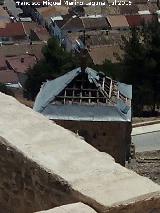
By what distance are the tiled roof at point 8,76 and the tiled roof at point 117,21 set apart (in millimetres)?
10140

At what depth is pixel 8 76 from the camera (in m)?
35.1

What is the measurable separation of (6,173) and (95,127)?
629 centimetres

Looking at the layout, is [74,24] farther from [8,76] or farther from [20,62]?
[8,76]

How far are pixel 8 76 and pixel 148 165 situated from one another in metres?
26.2

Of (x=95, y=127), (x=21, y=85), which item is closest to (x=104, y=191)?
(x=95, y=127)

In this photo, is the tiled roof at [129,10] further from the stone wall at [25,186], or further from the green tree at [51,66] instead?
the stone wall at [25,186]

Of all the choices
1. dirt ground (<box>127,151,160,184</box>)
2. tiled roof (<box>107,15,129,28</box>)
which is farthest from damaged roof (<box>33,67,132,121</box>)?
tiled roof (<box>107,15,129,28</box>)

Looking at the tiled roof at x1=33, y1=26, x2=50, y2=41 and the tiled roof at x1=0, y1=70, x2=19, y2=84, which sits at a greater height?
the tiled roof at x1=33, y1=26, x2=50, y2=41

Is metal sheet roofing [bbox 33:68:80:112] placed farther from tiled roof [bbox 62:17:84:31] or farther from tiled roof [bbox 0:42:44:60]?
tiled roof [bbox 62:17:84:31]

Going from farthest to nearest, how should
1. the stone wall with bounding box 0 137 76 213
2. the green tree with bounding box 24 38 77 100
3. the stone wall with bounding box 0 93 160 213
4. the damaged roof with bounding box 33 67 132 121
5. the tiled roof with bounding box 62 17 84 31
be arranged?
the tiled roof with bounding box 62 17 84 31 < the green tree with bounding box 24 38 77 100 < the damaged roof with bounding box 33 67 132 121 < the stone wall with bounding box 0 137 76 213 < the stone wall with bounding box 0 93 160 213

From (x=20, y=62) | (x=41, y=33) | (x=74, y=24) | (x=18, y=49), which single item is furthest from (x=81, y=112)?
(x=41, y=33)

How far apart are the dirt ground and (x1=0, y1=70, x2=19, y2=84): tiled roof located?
23565 millimetres

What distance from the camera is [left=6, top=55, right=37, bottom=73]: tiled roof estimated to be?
118ft

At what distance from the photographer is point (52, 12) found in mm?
46938
